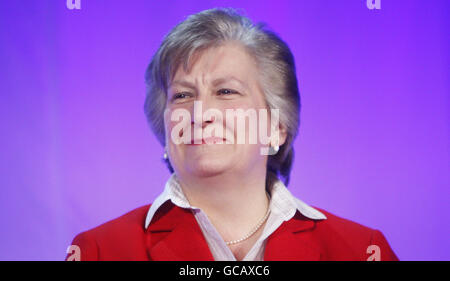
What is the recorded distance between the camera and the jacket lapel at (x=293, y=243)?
72.6 inches

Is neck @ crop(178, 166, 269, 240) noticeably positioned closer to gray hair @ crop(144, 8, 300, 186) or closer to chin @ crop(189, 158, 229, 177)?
chin @ crop(189, 158, 229, 177)

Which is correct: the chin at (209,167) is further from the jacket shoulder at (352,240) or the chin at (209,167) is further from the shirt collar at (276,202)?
the jacket shoulder at (352,240)

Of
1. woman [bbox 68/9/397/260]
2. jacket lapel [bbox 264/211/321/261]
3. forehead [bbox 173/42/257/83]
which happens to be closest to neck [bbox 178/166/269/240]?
woman [bbox 68/9/397/260]

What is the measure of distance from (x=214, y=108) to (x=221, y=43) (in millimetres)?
238

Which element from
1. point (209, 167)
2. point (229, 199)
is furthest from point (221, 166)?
point (229, 199)

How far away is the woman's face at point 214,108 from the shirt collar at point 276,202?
0.08 metres

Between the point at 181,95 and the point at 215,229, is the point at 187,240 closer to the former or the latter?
the point at 215,229

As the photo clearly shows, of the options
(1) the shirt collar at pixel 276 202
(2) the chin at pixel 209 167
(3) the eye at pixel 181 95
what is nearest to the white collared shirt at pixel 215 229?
(1) the shirt collar at pixel 276 202

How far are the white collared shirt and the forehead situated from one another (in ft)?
1.29

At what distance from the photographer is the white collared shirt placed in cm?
186

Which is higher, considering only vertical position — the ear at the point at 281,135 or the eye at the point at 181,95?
the eye at the point at 181,95

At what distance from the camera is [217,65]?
6.04 feet
